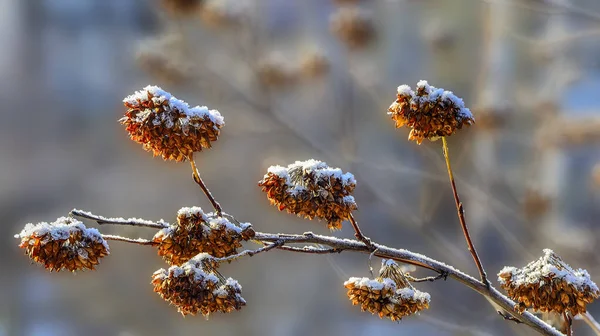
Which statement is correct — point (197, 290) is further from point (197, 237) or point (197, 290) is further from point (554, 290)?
point (554, 290)

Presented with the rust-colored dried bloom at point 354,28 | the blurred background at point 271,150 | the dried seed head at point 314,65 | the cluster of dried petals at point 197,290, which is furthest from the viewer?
the blurred background at point 271,150

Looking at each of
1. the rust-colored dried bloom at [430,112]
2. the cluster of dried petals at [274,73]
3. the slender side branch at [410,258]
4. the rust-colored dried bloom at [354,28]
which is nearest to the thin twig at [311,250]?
the slender side branch at [410,258]

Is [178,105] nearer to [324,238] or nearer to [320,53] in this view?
[324,238]

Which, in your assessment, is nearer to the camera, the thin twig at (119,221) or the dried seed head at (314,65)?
the thin twig at (119,221)

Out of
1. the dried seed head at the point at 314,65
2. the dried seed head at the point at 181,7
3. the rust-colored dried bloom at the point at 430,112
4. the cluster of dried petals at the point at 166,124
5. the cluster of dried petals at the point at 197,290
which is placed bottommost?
the cluster of dried petals at the point at 197,290

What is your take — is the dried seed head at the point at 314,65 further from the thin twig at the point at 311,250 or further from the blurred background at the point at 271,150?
the thin twig at the point at 311,250

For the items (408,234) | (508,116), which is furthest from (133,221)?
(408,234)
